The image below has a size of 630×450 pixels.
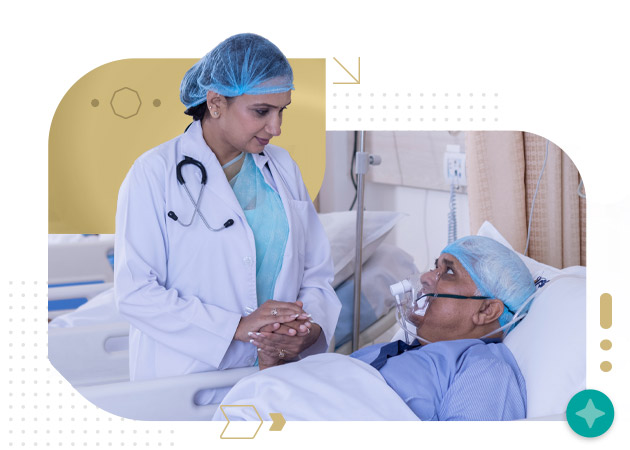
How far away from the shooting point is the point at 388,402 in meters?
1.43

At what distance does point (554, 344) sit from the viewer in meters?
1.53

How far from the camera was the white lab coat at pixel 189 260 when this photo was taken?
4.64 ft

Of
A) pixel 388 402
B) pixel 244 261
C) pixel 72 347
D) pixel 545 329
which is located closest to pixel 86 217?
pixel 244 261

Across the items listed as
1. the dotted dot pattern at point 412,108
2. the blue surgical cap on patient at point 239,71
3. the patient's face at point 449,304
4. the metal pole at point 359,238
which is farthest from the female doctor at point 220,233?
the patient's face at point 449,304

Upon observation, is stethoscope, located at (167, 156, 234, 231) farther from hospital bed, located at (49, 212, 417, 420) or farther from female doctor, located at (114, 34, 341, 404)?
hospital bed, located at (49, 212, 417, 420)

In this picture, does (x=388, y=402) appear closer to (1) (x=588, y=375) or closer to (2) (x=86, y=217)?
(1) (x=588, y=375)

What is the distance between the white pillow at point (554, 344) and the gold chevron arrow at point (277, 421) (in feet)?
1.79

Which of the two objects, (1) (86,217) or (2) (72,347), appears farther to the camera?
(2) (72,347)

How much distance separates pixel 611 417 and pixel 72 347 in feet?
4.13

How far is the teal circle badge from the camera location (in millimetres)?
1355

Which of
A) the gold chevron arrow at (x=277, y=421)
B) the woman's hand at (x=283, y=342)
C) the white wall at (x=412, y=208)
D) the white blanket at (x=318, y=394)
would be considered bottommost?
the gold chevron arrow at (x=277, y=421)

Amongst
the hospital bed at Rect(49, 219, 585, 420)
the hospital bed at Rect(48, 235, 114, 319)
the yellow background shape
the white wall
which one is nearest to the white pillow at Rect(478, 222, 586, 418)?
the hospital bed at Rect(49, 219, 585, 420)

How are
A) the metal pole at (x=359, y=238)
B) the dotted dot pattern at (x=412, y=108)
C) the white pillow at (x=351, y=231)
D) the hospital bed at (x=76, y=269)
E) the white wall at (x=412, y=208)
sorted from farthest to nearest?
the white pillow at (x=351, y=231) → the white wall at (x=412, y=208) → the metal pole at (x=359, y=238) → the hospital bed at (x=76, y=269) → the dotted dot pattern at (x=412, y=108)

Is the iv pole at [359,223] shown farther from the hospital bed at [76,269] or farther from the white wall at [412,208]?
the hospital bed at [76,269]
